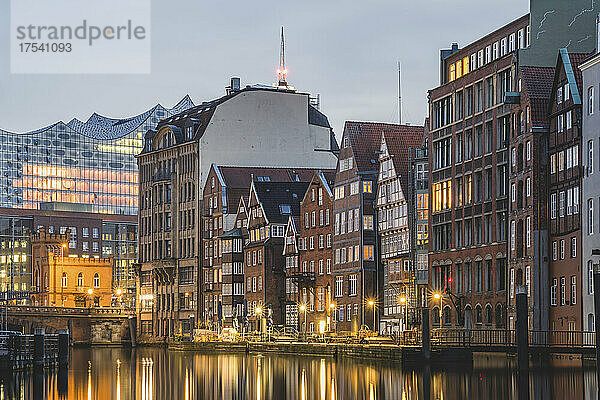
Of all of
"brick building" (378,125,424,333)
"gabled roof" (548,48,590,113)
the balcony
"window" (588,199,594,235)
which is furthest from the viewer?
the balcony

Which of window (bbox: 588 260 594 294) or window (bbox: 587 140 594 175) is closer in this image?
window (bbox: 588 260 594 294)

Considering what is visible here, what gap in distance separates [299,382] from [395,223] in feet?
177

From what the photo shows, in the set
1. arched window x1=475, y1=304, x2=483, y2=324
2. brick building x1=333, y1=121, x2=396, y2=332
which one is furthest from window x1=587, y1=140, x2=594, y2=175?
brick building x1=333, y1=121, x2=396, y2=332

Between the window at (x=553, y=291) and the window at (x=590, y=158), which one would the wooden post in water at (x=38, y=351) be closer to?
the window at (x=553, y=291)

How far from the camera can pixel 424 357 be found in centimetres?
9375

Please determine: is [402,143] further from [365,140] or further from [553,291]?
[553,291]

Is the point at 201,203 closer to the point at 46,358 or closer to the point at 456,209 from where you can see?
the point at 456,209

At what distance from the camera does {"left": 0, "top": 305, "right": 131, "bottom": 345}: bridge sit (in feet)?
A: 605

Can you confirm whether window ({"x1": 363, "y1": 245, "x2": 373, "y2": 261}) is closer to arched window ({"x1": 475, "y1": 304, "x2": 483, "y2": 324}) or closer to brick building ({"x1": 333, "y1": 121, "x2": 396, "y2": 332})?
brick building ({"x1": 333, "y1": 121, "x2": 396, "y2": 332})

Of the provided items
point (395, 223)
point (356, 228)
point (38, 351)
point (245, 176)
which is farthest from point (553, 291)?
point (245, 176)

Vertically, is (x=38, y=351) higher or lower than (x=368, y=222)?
lower

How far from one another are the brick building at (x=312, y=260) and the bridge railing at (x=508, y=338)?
29.7 m

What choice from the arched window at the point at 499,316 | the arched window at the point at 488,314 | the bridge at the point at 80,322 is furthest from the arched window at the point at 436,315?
the bridge at the point at 80,322

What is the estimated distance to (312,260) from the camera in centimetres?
15150
